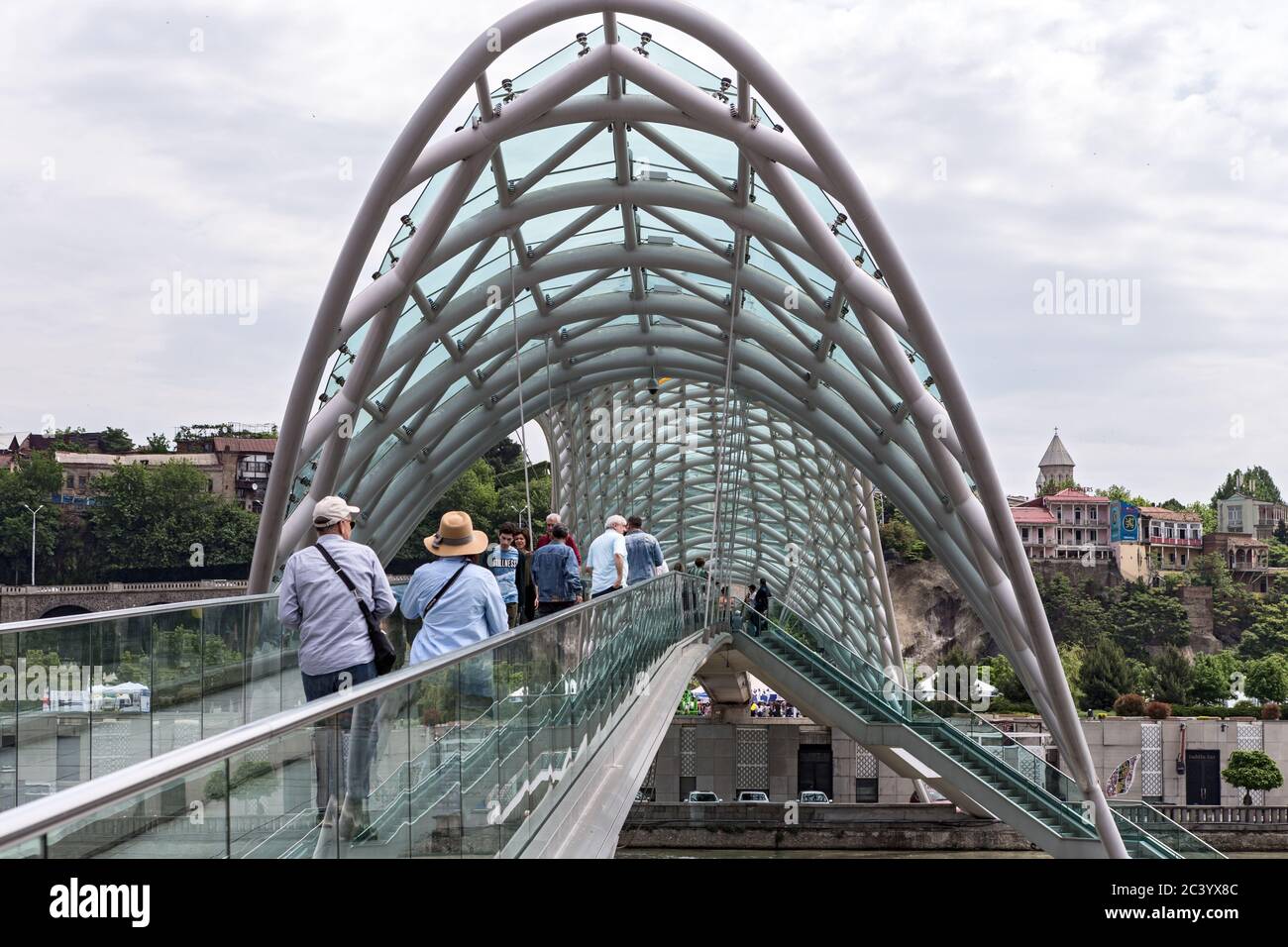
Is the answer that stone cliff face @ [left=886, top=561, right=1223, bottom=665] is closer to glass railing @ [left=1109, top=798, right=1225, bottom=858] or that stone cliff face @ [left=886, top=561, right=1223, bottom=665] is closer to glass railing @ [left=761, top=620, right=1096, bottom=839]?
glass railing @ [left=761, top=620, right=1096, bottom=839]

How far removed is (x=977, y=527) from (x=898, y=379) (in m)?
4.11

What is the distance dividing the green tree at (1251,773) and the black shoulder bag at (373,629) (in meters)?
60.7

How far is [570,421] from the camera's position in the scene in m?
59.4

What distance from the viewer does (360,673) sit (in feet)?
29.5

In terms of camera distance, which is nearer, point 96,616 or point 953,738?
point 96,616

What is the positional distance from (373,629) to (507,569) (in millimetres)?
7338

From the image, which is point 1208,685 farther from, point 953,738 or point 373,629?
point 373,629

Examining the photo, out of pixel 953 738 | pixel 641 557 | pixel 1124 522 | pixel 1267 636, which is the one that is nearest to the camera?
pixel 641 557

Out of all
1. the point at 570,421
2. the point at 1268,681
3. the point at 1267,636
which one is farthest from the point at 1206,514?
the point at 570,421

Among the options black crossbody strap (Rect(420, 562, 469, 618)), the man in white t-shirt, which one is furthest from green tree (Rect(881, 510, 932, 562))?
black crossbody strap (Rect(420, 562, 469, 618))

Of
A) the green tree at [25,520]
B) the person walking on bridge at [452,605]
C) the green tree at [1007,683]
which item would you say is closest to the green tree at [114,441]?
the green tree at [25,520]
